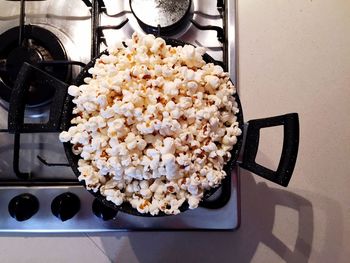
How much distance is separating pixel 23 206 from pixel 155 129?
0.35m

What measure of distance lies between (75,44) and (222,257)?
0.58 meters

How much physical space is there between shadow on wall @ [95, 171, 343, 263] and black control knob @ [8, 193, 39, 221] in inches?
6.5

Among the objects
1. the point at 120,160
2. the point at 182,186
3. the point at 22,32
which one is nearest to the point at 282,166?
the point at 182,186

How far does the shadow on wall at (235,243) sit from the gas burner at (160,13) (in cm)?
43

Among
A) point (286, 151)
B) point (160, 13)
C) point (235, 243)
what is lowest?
point (235, 243)

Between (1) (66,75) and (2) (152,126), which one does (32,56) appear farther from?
(2) (152,126)

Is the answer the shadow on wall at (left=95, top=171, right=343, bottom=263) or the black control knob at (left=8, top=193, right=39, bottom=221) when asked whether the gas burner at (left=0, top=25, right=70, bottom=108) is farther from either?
the shadow on wall at (left=95, top=171, right=343, bottom=263)

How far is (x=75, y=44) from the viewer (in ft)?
2.73

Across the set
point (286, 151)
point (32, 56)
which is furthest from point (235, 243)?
point (32, 56)

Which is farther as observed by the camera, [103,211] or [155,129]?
[103,211]

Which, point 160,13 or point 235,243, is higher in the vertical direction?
point 160,13

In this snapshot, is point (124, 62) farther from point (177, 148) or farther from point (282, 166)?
point (282, 166)

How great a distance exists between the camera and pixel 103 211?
29.3 inches

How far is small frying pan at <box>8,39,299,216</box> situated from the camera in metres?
0.62
